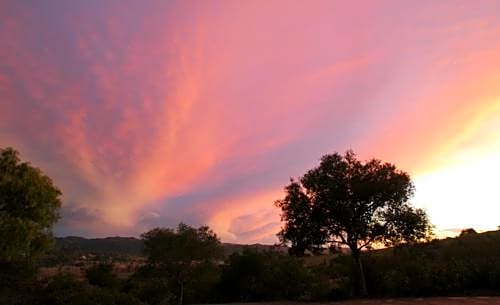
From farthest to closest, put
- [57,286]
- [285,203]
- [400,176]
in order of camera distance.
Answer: [285,203], [400,176], [57,286]

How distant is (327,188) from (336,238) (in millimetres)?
4922

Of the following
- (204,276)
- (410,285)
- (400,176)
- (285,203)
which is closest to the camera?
(410,285)

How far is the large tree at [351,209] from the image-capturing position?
32.9m

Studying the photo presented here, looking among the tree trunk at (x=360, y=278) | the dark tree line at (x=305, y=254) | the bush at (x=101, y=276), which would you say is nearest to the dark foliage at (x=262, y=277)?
the dark tree line at (x=305, y=254)

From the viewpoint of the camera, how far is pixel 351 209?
3359cm

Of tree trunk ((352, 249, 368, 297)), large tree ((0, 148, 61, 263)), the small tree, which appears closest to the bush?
the small tree

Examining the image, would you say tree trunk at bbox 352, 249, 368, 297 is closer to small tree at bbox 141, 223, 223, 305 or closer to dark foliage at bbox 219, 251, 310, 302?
dark foliage at bbox 219, 251, 310, 302

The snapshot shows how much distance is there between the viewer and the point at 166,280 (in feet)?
154

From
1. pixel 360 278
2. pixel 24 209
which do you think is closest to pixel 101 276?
pixel 24 209

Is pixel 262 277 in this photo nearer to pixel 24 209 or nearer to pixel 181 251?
pixel 181 251

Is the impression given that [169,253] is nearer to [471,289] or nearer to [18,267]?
[18,267]

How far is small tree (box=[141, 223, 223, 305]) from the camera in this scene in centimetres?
4634

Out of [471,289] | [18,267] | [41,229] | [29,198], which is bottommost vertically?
[471,289]

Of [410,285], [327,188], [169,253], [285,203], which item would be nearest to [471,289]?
[410,285]
